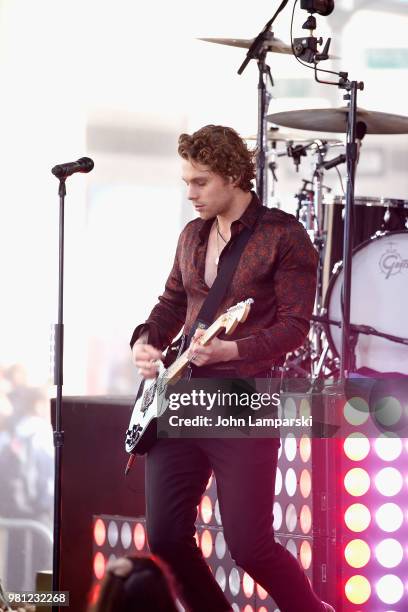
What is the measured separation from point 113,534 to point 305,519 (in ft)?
3.57

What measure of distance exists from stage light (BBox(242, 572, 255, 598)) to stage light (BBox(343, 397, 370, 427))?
0.76 metres

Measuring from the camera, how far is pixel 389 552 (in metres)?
3.42

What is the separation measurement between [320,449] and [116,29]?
3.93 m

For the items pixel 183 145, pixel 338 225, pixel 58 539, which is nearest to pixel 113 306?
pixel 338 225

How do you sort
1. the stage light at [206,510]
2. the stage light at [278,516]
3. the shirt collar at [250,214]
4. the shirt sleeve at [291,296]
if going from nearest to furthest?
the shirt sleeve at [291,296]
the shirt collar at [250,214]
the stage light at [278,516]
the stage light at [206,510]

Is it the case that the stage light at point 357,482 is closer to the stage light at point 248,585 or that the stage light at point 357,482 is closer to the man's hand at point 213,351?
the stage light at point 248,585

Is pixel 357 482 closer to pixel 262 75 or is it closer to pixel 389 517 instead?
pixel 389 517

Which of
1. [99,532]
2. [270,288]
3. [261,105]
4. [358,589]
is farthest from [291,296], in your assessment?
[261,105]

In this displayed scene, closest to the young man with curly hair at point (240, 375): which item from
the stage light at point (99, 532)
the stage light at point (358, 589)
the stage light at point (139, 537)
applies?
the stage light at point (358, 589)

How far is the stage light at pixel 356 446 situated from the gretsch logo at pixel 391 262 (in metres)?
1.79

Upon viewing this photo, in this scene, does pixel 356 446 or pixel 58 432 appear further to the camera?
pixel 58 432

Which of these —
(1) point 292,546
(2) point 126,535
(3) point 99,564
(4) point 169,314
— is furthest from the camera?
(3) point 99,564

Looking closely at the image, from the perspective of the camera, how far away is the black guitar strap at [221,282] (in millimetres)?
2975

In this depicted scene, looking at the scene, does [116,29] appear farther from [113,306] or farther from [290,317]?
[290,317]
